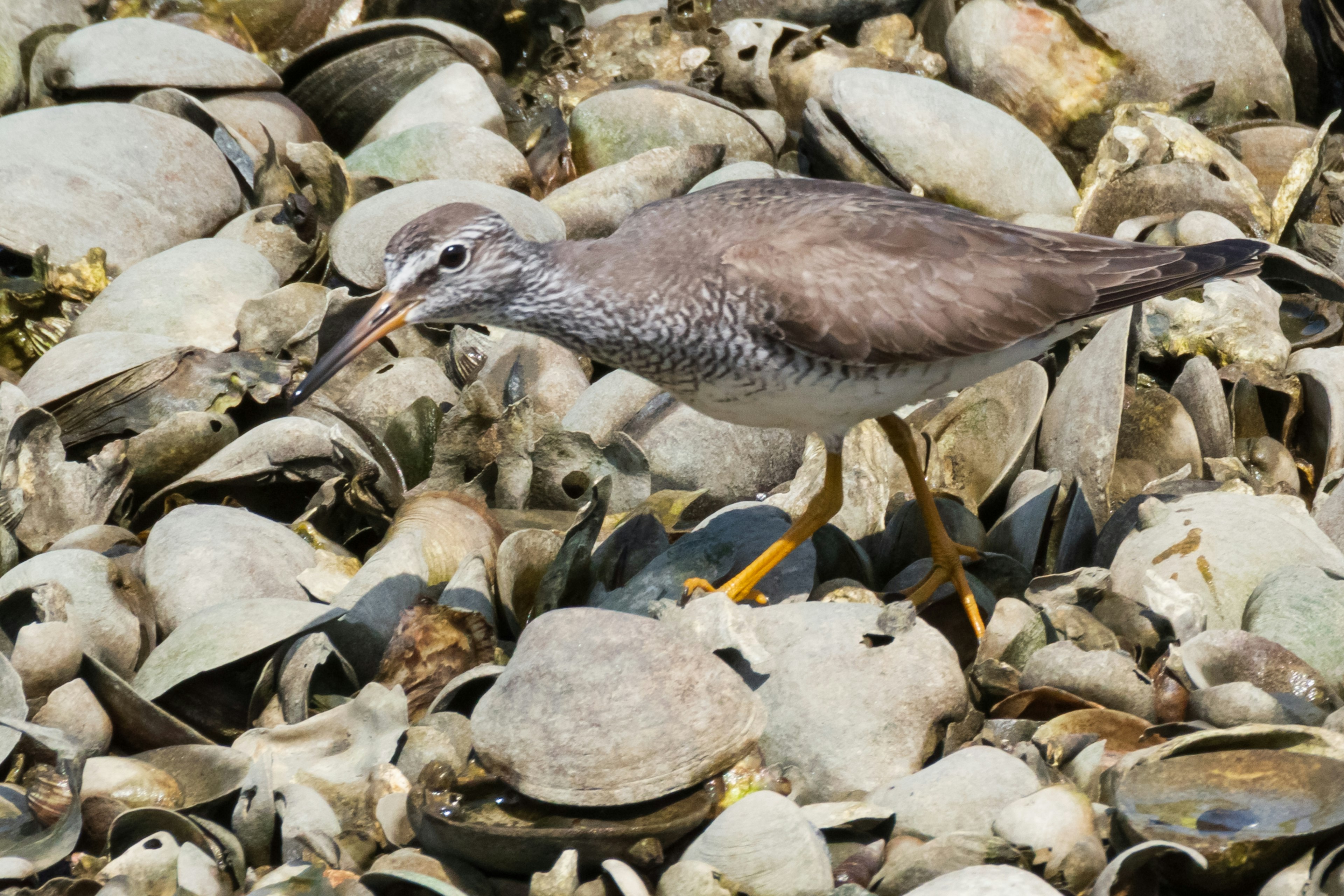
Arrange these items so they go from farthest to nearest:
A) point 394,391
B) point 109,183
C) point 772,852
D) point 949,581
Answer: point 109,183 → point 394,391 → point 949,581 → point 772,852

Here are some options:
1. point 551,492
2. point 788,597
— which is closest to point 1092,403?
point 788,597

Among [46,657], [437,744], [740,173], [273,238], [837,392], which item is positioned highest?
[837,392]

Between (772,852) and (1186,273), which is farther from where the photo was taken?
(1186,273)

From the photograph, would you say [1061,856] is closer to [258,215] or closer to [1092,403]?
[1092,403]

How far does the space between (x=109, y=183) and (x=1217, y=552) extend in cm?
577

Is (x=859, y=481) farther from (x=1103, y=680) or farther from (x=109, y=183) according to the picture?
(x=109, y=183)

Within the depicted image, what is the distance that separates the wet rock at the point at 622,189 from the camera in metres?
7.08

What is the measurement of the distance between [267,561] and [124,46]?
4.38 m

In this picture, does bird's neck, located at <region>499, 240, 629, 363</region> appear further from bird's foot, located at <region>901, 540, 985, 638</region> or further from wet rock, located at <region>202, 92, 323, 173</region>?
wet rock, located at <region>202, 92, 323, 173</region>

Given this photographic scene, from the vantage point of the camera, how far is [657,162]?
723 centimetres

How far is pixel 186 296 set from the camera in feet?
20.1

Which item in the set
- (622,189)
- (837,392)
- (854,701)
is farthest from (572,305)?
(622,189)

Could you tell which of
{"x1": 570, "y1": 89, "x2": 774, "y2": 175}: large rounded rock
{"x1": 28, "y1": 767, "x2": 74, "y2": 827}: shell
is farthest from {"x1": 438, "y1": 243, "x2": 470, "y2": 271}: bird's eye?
Result: {"x1": 570, "y1": 89, "x2": 774, "y2": 175}: large rounded rock

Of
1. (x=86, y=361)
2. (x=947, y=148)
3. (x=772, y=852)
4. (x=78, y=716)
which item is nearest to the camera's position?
(x=772, y=852)
